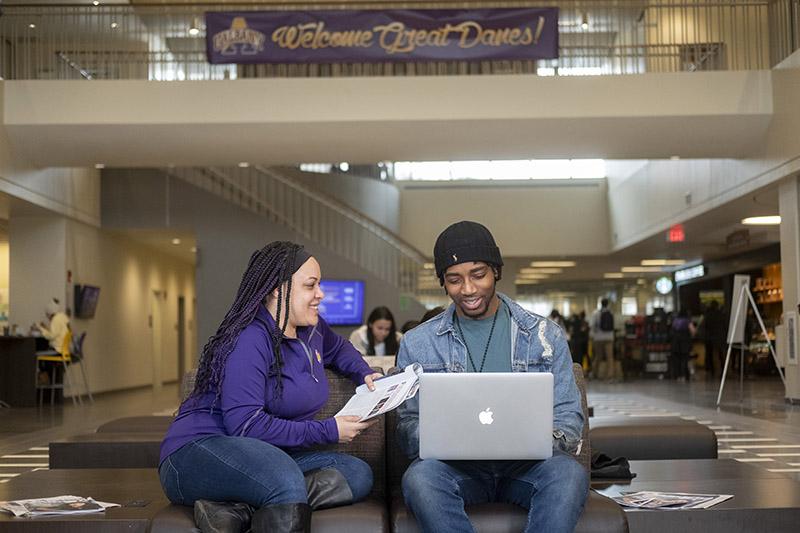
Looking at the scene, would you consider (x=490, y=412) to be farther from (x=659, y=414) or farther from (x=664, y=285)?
(x=664, y=285)

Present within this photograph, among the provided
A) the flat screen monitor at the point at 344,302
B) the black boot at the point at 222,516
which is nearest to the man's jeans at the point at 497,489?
the black boot at the point at 222,516

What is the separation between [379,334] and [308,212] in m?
6.85

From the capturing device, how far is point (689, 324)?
54.9 ft

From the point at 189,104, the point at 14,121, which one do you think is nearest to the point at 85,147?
the point at 14,121

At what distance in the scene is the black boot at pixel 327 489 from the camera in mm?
2594

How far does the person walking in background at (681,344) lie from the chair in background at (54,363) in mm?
10748

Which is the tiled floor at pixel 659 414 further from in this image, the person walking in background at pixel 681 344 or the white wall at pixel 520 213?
the white wall at pixel 520 213

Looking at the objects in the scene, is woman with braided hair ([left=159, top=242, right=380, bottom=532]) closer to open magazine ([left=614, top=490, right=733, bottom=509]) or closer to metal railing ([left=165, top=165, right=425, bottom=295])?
open magazine ([left=614, top=490, right=733, bottom=509])

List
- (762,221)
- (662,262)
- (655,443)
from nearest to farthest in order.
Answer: (655,443)
(762,221)
(662,262)

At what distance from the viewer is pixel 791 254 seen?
34.6 ft

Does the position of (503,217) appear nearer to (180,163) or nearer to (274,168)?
(274,168)

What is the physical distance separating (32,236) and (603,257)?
11.8 m

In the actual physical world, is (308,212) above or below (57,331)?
above

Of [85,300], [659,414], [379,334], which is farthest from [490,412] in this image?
[85,300]
